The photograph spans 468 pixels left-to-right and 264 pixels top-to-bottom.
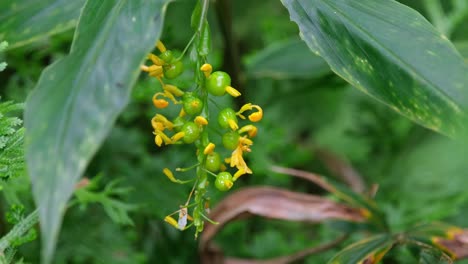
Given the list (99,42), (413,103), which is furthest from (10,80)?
(413,103)

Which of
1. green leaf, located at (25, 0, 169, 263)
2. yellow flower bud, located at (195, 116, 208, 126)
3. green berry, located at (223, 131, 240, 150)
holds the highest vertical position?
green leaf, located at (25, 0, 169, 263)

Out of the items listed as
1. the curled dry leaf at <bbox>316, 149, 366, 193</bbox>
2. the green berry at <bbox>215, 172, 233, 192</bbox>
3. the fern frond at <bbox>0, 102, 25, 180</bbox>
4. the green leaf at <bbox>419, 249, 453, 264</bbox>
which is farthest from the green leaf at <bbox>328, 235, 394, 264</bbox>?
the curled dry leaf at <bbox>316, 149, 366, 193</bbox>

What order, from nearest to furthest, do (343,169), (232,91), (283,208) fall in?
(232,91), (283,208), (343,169)

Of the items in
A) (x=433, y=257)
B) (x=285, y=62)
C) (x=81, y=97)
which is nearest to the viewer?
(x=81, y=97)

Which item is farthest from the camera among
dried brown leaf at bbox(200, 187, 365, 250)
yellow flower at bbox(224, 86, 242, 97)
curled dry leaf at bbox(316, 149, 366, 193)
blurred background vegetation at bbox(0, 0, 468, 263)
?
curled dry leaf at bbox(316, 149, 366, 193)

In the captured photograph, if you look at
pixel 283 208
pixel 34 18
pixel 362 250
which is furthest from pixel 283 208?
pixel 34 18

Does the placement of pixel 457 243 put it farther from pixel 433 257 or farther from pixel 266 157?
pixel 266 157

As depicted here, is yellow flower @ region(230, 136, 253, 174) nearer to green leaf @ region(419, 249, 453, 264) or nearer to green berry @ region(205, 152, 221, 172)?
green berry @ region(205, 152, 221, 172)
